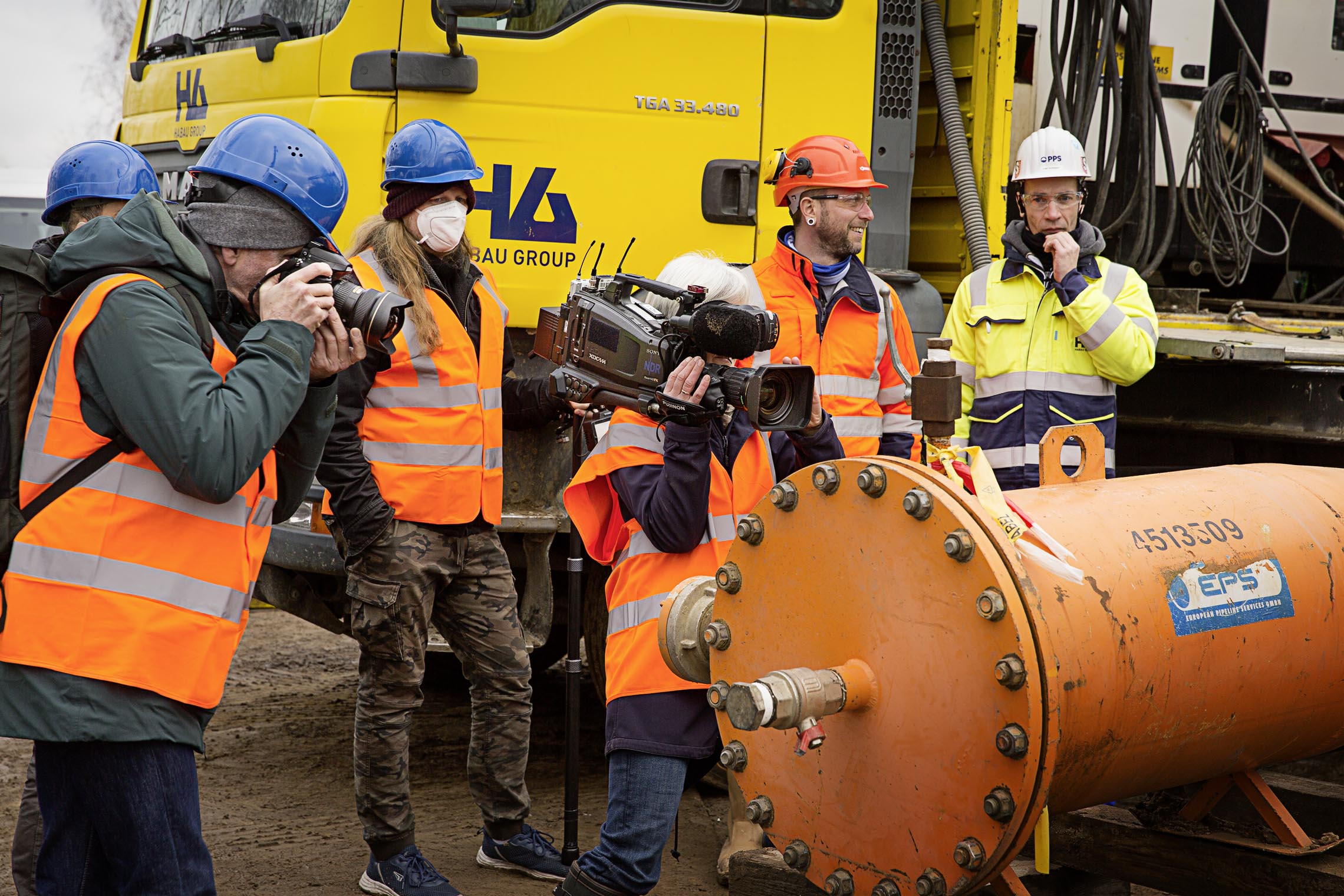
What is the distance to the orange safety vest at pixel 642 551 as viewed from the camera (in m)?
2.64

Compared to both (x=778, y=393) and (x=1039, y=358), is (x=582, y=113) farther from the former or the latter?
(x=778, y=393)

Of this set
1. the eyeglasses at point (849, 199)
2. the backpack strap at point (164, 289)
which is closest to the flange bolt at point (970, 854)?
the backpack strap at point (164, 289)

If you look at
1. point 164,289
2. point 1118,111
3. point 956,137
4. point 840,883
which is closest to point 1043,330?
point 956,137

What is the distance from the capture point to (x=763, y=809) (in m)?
2.16

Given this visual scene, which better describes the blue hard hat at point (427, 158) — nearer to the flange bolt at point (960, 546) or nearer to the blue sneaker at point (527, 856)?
the blue sneaker at point (527, 856)

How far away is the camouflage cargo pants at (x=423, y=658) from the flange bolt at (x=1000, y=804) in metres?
1.98

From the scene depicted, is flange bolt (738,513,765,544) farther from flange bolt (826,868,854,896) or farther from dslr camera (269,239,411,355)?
dslr camera (269,239,411,355)

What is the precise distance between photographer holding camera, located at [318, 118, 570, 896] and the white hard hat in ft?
4.91

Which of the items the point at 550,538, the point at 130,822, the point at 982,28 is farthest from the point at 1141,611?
the point at 982,28

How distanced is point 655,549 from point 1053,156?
188cm

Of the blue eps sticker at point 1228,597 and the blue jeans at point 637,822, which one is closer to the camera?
the blue eps sticker at point 1228,597

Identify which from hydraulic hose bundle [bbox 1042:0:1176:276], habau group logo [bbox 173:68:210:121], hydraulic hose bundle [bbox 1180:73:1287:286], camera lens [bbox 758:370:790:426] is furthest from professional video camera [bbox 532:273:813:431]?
hydraulic hose bundle [bbox 1180:73:1287:286]

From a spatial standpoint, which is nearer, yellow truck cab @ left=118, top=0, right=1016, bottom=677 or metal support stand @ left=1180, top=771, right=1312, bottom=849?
metal support stand @ left=1180, top=771, right=1312, bottom=849

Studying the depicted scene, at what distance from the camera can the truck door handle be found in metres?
4.09
